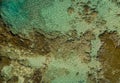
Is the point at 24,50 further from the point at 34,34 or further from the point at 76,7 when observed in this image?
the point at 76,7

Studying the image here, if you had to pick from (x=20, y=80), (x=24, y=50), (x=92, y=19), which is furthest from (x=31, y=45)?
(x=92, y=19)

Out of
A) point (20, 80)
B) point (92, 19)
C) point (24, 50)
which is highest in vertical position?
point (92, 19)

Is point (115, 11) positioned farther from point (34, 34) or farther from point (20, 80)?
point (20, 80)

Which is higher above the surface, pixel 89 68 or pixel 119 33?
pixel 119 33
